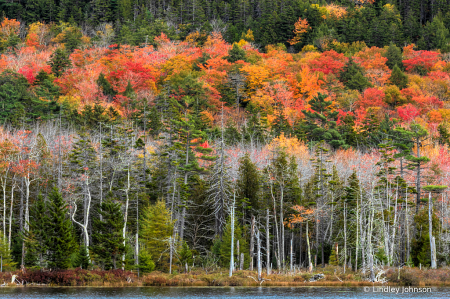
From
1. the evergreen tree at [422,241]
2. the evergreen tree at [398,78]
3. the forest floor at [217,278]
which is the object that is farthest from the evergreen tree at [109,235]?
the evergreen tree at [398,78]

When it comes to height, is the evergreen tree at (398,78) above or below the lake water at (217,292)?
above

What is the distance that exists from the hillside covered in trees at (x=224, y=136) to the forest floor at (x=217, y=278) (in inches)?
52.9

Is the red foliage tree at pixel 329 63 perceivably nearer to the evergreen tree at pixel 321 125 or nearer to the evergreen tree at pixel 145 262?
the evergreen tree at pixel 321 125

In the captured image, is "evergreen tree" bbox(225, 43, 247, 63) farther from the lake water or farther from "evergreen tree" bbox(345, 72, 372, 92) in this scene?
the lake water

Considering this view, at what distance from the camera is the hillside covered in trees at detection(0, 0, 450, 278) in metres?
47.0

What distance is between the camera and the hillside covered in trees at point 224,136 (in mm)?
47000

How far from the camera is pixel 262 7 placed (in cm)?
12744

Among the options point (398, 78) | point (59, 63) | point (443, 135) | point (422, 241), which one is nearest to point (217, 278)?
point (422, 241)

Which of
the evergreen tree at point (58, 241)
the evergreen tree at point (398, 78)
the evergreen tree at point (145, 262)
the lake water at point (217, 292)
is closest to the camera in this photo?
the lake water at point (217, 292)

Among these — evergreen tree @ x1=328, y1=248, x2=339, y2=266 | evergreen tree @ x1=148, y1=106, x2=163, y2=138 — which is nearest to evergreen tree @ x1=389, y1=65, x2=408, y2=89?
evergreen tree @ x1=148, y1=106, x2=163, y2=138

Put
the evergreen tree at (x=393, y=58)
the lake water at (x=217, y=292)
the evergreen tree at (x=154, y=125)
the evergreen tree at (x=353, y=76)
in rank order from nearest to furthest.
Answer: the lake water at (x=217, y=292), the evergreen tree at (x=154, y=125), the evergreen tree at (x=353, y=76), the evergreen tree at (x=393, y=58)

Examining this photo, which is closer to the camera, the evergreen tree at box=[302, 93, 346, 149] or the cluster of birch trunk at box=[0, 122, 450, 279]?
the cluster of birch trunk at box=[0, 122, 450, 279]

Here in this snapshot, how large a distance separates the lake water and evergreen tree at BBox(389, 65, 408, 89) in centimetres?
5611

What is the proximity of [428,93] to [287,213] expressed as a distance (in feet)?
147
